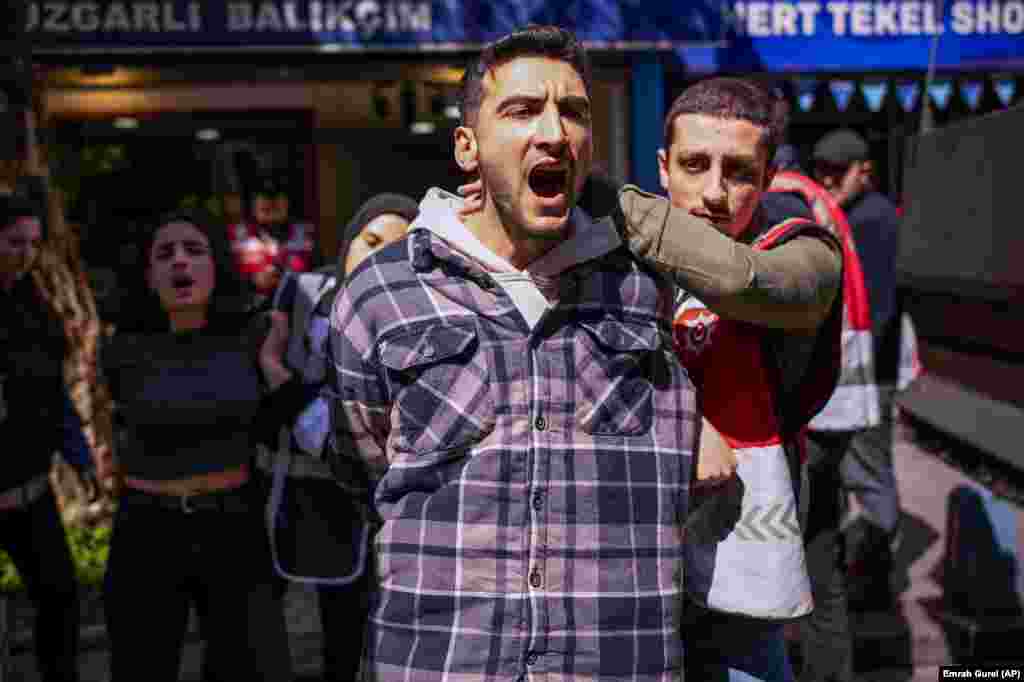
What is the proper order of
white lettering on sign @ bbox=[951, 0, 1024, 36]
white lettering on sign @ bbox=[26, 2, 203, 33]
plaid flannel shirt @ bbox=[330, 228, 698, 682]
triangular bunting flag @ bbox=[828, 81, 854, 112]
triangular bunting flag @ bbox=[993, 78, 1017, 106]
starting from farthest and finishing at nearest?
triangular bunting flag @ bbox=[993, 78, 1017, 106]
triangular bunting flag @ bbox=[828, 81, 854, 112]
white lettering on sign @ bbox=[951, 0, 1024, 36]
white lettering on sign @ bbox=[26, 2, 203, 33]
plaid flannel shirt @ bbox=[330, 228, 698, 682]

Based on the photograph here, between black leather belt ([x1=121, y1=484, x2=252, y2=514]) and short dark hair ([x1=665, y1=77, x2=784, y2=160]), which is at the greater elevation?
short dark hair ([x1=665, y1=77, x2=784, y2=160])

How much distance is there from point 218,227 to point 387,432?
2.19m

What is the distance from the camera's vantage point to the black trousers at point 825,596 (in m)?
3.97

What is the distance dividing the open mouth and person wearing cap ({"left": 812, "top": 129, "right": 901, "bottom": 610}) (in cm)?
347

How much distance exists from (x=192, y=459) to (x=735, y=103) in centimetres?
229

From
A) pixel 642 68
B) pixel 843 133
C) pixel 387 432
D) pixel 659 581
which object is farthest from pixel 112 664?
pixel 642 68

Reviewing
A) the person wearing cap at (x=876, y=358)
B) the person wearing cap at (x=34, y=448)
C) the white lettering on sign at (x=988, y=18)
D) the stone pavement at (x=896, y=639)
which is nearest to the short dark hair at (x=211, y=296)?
the person wearing cap at (x=34, y=448)

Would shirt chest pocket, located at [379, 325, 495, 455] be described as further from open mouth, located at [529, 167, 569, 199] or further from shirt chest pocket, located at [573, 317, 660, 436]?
open mouth, located at [529, 167, 569, 199]

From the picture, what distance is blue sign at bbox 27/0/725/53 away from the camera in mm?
8844

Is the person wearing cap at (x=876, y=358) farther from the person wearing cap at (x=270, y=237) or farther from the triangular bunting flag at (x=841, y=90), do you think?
the person wearing cap at (x=270, y=237)

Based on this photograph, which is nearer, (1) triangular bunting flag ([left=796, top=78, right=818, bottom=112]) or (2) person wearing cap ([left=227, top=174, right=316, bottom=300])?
(1) triangular bunting flag ([left=796, top=78, right=818, bottom=112])

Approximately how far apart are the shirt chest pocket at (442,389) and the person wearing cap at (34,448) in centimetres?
283

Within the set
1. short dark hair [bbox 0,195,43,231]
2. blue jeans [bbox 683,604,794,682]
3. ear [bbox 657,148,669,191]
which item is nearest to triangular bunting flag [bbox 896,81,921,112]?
short dark hair [bbox 0,195,43,231]

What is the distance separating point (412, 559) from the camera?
2072 mm
